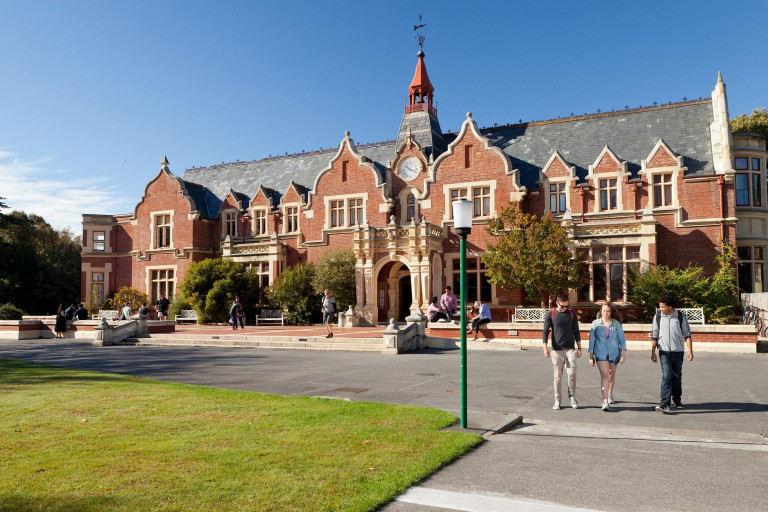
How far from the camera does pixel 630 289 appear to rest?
26297mm

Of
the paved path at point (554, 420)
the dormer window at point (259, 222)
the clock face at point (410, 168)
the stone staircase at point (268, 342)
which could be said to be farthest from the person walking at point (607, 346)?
the dormer window at point (259, 222)

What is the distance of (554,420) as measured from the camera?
8781 mm

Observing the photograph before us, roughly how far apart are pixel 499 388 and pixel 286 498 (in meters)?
7.44

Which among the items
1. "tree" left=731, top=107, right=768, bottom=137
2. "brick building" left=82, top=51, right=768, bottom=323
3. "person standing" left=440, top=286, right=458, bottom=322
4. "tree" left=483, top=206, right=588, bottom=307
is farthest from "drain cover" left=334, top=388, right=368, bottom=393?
"tree" left=731, top=107, right=768, bottom=137

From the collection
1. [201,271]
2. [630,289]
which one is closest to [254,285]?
[201,271]

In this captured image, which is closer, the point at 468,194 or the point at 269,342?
the point at 269,342

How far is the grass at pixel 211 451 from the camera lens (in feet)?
16.6

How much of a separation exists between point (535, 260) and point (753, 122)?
2455 centimetres

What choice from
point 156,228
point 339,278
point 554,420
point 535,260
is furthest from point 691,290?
point 156,228

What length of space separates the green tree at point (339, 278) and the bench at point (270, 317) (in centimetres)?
A: 300

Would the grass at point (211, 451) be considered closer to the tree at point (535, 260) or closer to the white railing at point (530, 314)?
the white railing at point (530, 314)

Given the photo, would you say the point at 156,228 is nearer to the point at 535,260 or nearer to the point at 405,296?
the point at 405,296

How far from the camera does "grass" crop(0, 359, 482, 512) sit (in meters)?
5.05

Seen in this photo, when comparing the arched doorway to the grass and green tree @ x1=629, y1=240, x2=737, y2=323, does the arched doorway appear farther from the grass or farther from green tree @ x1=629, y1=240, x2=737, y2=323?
the grass
